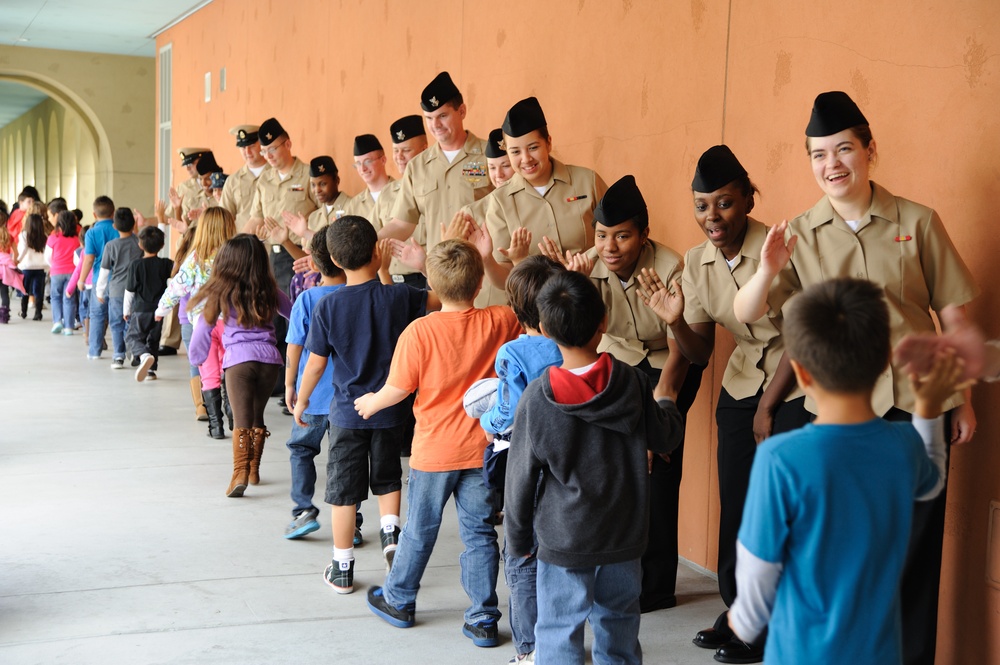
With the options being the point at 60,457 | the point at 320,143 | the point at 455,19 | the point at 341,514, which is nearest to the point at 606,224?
the point at 341,514

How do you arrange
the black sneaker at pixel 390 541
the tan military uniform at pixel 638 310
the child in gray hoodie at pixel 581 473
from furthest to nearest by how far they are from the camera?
the black sneaker at pixel 390 541 → the tan military uniform at pixel 638 310 → the child in gray hoodie at pixel 581 473

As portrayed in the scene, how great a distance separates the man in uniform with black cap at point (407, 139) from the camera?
5.72 m

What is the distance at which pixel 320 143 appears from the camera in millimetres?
8359

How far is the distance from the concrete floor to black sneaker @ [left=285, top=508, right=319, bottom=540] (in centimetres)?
4

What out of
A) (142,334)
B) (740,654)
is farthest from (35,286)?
(740,654)

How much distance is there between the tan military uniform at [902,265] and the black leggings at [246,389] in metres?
2.94

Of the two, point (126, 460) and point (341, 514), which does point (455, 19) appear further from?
point (341, 514)

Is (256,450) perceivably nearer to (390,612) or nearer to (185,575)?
(185,575)

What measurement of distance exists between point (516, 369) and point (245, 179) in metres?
5.73

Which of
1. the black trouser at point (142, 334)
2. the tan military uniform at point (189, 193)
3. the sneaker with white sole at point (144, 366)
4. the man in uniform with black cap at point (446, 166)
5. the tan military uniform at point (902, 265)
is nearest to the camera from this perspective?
the tan military uniform at point (902, 265)

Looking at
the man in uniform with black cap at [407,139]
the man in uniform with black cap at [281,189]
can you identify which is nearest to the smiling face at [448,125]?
the man in uniform with black cap at [407,139]

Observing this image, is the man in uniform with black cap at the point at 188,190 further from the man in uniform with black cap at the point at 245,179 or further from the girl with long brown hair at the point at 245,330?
the girl with long brown hair at the point at 245,330

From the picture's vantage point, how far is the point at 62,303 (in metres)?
12.5

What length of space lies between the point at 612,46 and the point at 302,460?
227cm
